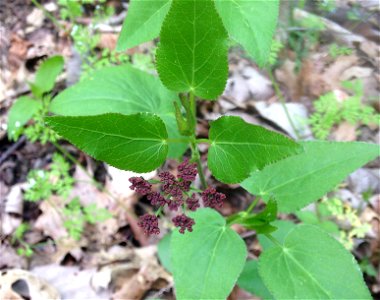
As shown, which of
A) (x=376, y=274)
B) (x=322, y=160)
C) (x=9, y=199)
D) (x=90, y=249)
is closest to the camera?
(x=322, y=160)

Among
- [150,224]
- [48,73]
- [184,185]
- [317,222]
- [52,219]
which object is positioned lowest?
[52,219]

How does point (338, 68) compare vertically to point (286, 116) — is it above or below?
above

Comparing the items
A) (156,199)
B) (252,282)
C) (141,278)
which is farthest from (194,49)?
(141,278)

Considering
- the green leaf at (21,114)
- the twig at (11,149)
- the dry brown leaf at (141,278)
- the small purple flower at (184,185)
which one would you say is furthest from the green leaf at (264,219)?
the twig at (11,149)

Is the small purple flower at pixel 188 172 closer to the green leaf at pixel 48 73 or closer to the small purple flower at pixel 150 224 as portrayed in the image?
the small purple flower at pixel 150 224

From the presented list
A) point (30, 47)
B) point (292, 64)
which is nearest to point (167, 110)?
point (292, 64)

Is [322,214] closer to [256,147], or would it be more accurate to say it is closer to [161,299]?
[161,299]

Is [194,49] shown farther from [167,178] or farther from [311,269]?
[311,269]
